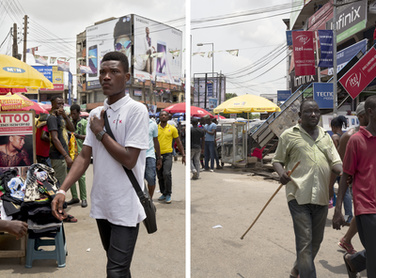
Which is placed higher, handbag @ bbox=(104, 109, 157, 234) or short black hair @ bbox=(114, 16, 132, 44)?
short black hair @ bbox=(114, 16, 132, 44)

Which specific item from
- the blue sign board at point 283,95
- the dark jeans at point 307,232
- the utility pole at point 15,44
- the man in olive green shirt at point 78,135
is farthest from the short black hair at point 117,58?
the blue sign board at point 283,95

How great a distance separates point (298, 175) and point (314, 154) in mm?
235

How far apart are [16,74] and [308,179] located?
189 inches

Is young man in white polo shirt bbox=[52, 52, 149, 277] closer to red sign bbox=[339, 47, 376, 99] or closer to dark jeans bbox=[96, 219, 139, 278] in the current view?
dark jeans bbox=[96, 219, 139, 278]

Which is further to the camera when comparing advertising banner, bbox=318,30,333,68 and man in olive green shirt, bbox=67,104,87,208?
advertising banner, bbox=318,30,333,68

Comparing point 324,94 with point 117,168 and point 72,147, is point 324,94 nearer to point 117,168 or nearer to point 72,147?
point 72,147

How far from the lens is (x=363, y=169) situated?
2.62m

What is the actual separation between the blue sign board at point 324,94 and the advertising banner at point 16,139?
6.56m

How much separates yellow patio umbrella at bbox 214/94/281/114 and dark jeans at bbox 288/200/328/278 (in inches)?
336

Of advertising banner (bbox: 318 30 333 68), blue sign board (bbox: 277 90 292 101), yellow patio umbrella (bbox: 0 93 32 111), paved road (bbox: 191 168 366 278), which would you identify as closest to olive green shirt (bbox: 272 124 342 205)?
paved road (bbox: 191 168 366 278)

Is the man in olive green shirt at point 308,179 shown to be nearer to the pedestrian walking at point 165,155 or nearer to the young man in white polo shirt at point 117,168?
the young man in white polo shirt at point 117,168

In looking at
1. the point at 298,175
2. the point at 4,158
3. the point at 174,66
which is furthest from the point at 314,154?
the point at 174,66

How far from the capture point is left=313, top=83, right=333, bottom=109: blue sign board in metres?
8.90

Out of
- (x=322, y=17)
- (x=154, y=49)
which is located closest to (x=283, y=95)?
(x=322, y=17)
